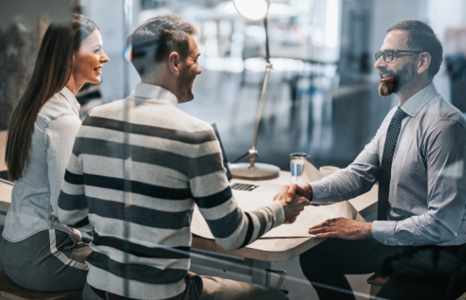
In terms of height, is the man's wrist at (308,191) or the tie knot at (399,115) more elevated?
the tie knot at (399,115)

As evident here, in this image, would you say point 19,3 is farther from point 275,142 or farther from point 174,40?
point 275,142

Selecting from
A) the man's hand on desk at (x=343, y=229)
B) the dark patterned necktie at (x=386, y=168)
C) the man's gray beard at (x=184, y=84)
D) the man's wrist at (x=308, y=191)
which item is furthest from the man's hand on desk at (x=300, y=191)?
the man's gray beard at (x=184, y=84)

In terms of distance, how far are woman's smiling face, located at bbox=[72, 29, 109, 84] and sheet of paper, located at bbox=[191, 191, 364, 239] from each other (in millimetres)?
537

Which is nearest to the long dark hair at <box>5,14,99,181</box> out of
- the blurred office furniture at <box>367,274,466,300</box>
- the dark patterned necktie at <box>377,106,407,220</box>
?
the dark patterned necktie at <box>377,106,407,220</box>

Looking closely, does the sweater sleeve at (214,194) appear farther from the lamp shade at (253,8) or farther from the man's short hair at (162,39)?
the lamp shade at (253,8)

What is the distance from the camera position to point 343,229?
1305mm

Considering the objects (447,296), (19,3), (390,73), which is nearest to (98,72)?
(19,3)

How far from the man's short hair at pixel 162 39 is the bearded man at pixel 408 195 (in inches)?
19.4

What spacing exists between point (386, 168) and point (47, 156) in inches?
39.6

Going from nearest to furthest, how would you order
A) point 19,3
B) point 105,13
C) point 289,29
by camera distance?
point 289,29 → point 105,13 → point 19,3

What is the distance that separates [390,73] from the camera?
3.67 feet

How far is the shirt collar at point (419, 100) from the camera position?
107 centimetres

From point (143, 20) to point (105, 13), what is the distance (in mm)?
177

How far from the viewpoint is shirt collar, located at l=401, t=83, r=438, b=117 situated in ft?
3.51
